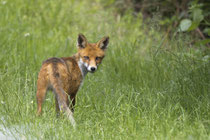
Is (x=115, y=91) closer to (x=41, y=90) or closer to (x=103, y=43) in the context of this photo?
(x=103, y=43)

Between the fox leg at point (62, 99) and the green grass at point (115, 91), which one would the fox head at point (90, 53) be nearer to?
the green grass at point (115, 91)

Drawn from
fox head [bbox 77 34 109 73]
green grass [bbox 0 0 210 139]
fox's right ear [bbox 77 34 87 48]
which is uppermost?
fox's right ear [bbox 77 34 87 48]

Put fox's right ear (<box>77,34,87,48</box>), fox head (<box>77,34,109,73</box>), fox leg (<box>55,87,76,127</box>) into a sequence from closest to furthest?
fox leg (<box>55,87,76,127</box>) → fox head (<box>77,34,109,73</box>) → fox's right ear (<box>77,34,87,48</box>)

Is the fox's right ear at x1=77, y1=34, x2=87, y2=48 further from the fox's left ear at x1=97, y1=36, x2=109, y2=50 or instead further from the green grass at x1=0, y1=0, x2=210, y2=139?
the fox's left ear at x1=97, y1=36, x2=109, y2=50

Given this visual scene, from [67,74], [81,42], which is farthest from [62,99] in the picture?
[81,42]

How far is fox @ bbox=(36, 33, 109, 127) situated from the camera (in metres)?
4.76

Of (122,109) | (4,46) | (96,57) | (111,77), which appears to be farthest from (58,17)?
(122,109)

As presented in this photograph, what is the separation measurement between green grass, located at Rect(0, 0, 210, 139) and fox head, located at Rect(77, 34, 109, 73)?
17 cm

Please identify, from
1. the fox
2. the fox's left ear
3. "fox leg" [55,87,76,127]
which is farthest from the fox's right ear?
"fox leg" [55,87,76,127]

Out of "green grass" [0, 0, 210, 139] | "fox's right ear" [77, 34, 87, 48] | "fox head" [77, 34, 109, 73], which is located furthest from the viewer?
"fox's right ear" [77, 34, 87, 48]

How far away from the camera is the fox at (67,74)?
476 centimetres

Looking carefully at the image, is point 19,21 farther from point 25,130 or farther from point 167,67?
point 25,130

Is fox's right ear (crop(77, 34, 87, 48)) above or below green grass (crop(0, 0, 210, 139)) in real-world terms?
above

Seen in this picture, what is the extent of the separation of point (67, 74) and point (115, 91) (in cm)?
106
